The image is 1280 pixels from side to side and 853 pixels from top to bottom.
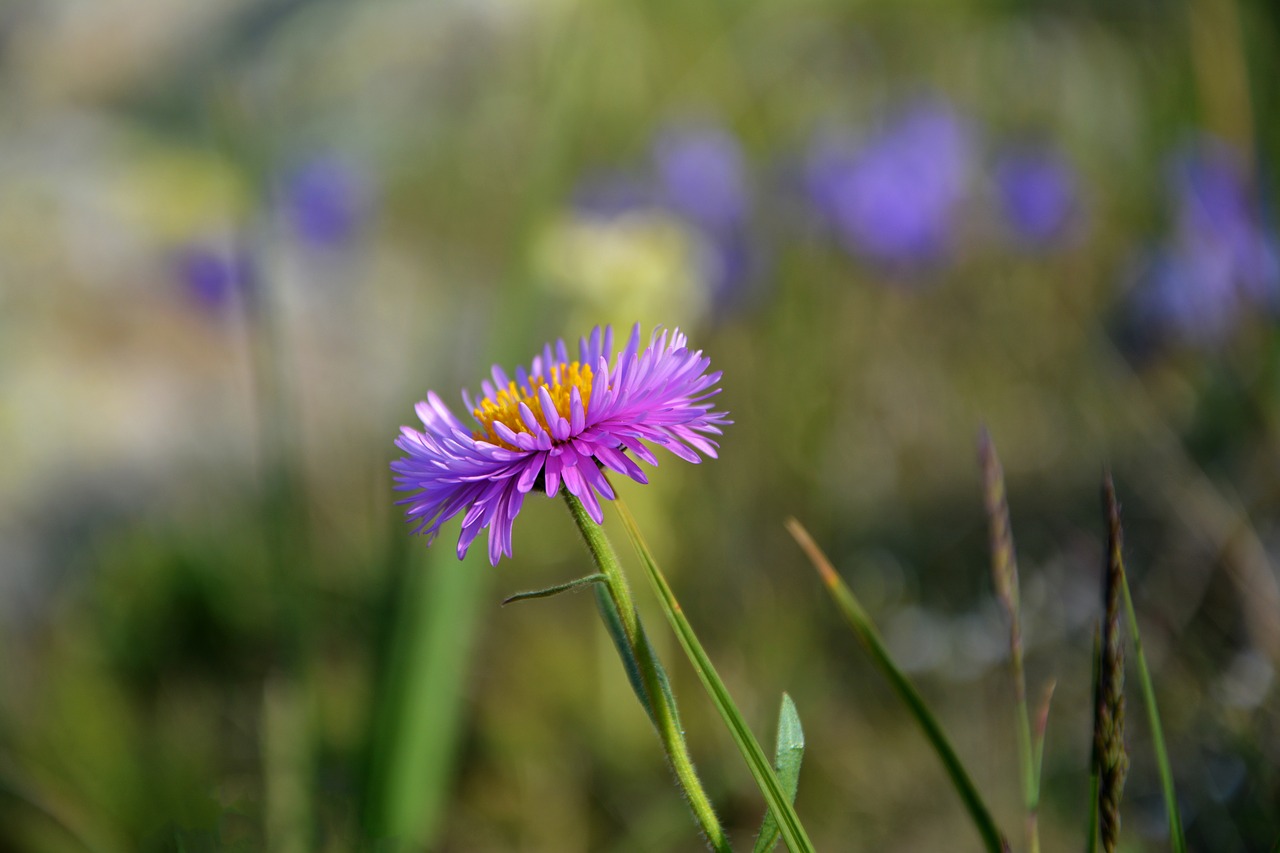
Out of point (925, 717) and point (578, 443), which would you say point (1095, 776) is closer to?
point (925, 717)

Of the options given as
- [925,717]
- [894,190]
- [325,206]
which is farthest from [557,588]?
[325,206]

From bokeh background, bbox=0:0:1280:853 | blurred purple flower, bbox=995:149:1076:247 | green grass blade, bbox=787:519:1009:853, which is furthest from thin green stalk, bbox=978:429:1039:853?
blurred purple flower, bbox=995:149:1076:247

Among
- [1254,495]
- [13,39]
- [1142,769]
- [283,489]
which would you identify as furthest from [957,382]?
[13,39]

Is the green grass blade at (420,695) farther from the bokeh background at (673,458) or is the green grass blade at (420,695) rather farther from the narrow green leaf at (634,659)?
the narrow green leaf at (634,659)

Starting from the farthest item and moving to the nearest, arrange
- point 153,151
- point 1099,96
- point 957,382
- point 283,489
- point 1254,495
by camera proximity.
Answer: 1. point 153,151
2. point 1099,96
3. point 957,382
4. point 1254,495
5. point 283,489

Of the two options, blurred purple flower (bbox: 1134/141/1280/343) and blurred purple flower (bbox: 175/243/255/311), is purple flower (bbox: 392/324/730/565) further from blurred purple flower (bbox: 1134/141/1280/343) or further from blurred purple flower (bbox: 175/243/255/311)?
blurred purple flower (bbox: 175/243/255/311)

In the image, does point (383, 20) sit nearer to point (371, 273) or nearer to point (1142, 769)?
point (371, 273)
